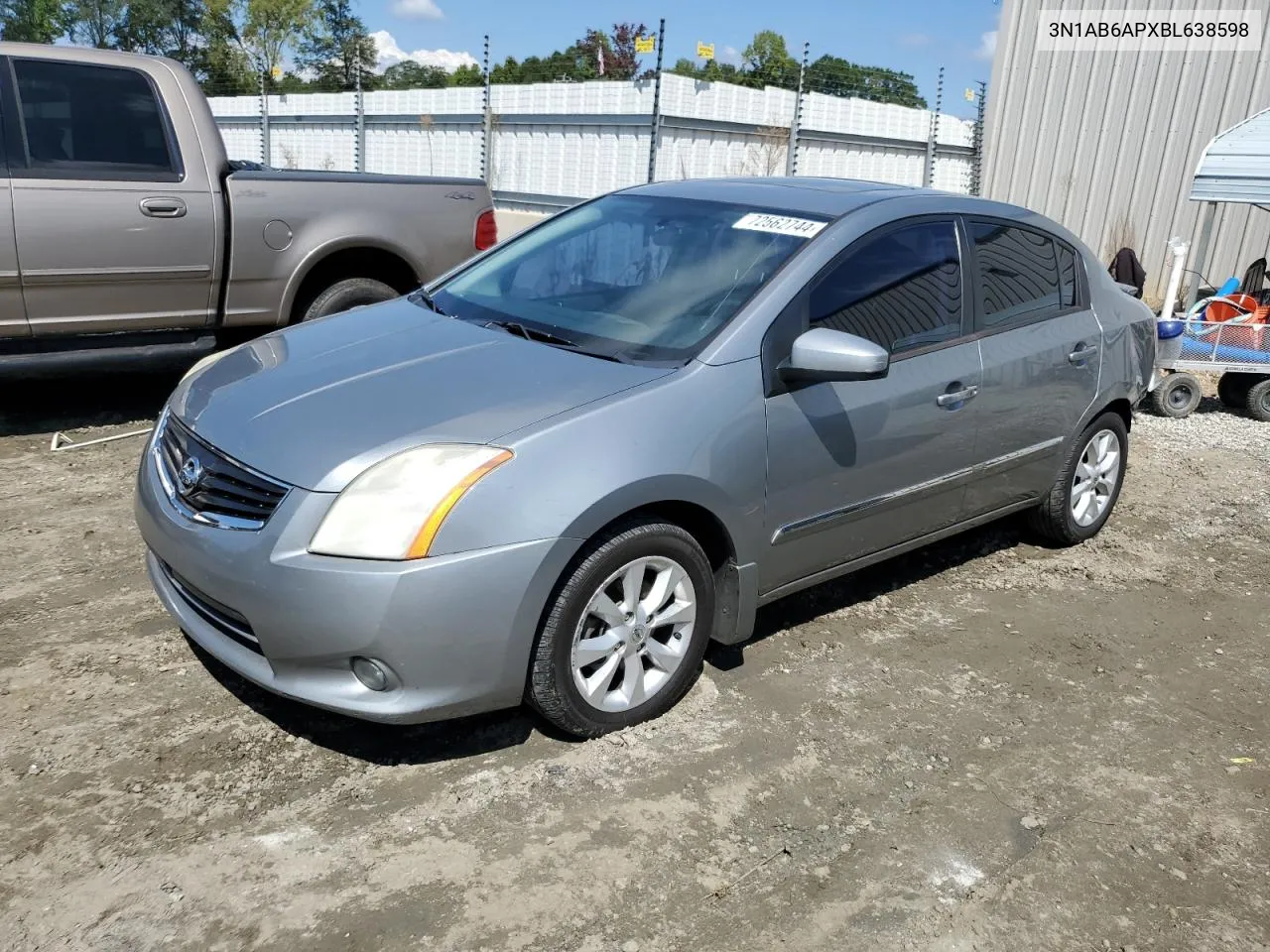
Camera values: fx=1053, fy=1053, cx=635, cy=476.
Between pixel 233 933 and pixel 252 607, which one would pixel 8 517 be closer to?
pixel 252 607

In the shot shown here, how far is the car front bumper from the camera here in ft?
8.83

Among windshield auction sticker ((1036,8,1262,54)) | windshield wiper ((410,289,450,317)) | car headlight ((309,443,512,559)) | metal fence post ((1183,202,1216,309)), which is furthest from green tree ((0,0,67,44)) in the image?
car headlight ((309,443,512,559))

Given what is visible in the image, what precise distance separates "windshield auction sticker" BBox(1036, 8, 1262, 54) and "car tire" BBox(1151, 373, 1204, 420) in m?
5.59

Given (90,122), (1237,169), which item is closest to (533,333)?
(90,122)

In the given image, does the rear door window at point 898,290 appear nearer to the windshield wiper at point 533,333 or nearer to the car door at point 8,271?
the windshield wiper at point 533,333

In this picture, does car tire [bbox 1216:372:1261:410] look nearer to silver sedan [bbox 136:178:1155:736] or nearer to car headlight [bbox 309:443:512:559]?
silver sedan [bbox 136:178:1155:736]

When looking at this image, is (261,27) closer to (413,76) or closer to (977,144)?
(413,76)

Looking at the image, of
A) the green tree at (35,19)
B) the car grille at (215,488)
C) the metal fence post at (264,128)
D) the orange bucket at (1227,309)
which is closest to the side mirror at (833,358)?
the car grille at (215,488)

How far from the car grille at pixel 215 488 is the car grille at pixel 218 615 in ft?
0.74

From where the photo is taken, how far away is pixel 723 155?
1318 cm

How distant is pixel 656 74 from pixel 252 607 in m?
10.4

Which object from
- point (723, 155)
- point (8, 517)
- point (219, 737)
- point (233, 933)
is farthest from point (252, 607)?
point (723, 155)

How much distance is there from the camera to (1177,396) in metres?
8.00

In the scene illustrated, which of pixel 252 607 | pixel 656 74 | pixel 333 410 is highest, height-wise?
pixel 656 74
